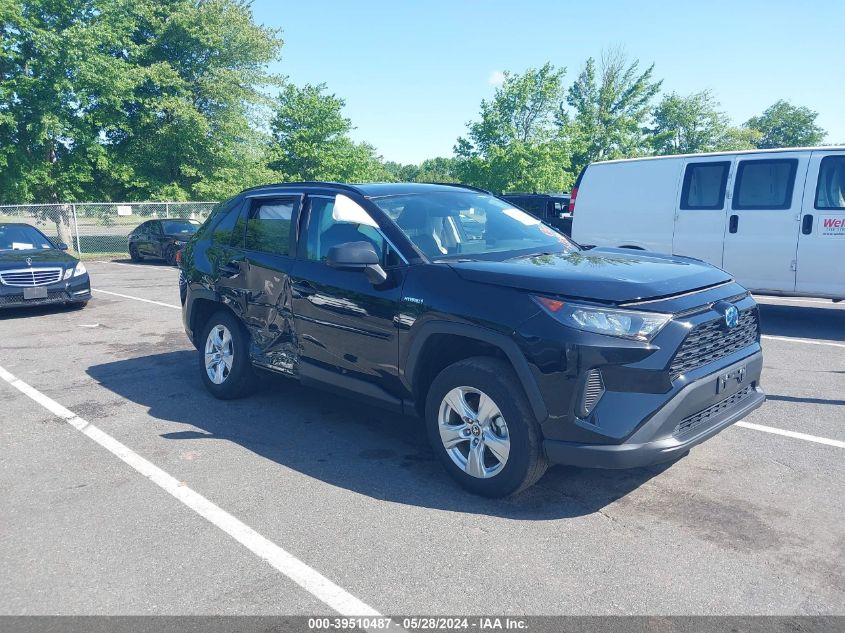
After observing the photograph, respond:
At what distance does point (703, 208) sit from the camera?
9086mm

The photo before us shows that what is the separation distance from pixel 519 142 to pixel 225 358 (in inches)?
1229

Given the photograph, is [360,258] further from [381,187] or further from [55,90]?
[55,90]

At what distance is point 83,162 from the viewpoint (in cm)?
2758

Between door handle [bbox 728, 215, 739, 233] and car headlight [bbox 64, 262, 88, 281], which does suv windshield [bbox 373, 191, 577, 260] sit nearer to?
door handle [bbox 728, 215, 739, 233]

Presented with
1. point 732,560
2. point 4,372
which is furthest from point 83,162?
point 732,560

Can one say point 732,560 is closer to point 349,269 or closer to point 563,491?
point 563,491

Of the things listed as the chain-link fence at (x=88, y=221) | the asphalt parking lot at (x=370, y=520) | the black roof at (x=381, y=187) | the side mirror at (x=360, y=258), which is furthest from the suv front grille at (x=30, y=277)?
the chain-link fence at (x=88, y=221)

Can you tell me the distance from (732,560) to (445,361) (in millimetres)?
1863

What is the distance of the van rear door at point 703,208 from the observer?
8.95 metres

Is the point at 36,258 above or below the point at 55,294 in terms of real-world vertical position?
above

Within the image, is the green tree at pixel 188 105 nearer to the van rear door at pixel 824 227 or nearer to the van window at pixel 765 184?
the van window at pixel 765 184

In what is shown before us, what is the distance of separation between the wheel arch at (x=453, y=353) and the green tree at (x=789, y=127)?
91.7 meters

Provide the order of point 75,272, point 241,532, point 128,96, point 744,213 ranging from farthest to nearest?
1. point 128,96
2. point 75,272
3. point 744,213
4. point 241,532

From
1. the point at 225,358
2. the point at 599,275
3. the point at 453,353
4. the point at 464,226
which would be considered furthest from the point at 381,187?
the point at 225,358
